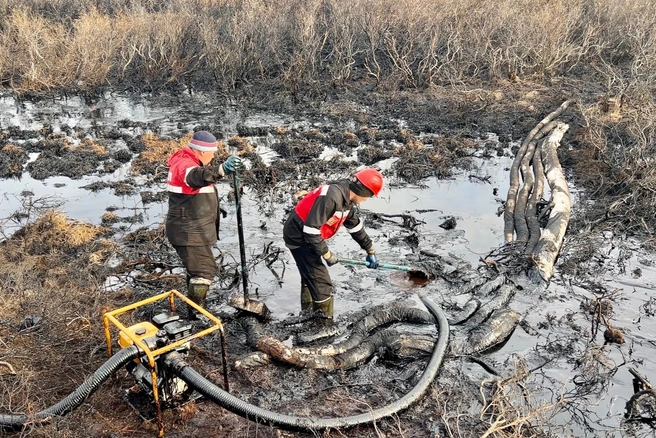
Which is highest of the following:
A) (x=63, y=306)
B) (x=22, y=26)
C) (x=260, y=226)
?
(x=22, y=26)

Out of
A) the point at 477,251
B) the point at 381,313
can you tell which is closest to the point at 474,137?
the point at 477,251

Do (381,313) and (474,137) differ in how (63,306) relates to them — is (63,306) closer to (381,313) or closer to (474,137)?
(381,313)

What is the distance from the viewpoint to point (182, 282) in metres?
6.50

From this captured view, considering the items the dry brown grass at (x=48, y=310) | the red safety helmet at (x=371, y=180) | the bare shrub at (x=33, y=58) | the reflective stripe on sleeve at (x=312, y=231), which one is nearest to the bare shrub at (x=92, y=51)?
the bare shrub at (x=33, y=58)

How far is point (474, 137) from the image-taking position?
40.0ft

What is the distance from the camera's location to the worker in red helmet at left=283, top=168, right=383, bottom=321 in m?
5.12

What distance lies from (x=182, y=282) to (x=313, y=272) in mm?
1787

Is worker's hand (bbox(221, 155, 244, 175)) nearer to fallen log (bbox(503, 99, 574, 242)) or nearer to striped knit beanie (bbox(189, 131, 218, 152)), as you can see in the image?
striped knit beanie (bbox(189, 131, 218, 152))

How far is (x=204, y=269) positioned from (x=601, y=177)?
694cm

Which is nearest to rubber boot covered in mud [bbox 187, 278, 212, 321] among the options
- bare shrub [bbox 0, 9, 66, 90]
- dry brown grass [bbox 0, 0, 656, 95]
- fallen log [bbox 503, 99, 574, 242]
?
fallen log [bbox 503, 99, 574, 242]

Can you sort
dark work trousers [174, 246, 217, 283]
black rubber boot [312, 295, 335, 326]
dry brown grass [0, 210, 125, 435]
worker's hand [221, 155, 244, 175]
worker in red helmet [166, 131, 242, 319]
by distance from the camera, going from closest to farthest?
dry brown grass [0, 210, 125, 435] < worker's hand [221, 155, 244, 175] < worker in red helmet [166, 131, 242, 319] < dark work trousers [174, 246, 217, 283] < black rubber boot [312, 295, 335, 326]

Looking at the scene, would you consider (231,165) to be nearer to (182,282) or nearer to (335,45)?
(182,282)

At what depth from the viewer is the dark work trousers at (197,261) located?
5.49 metres

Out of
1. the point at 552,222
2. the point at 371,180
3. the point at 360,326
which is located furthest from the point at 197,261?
the point at 552,222
